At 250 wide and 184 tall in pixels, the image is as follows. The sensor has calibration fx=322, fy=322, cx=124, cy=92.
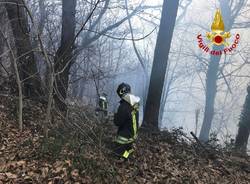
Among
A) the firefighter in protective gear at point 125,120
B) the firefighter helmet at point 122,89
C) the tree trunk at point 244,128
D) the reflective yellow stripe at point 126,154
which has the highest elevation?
the firefighter helmet at point 122,89

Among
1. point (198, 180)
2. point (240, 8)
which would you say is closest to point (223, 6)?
point (240, 8)

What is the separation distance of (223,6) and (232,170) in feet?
55.1

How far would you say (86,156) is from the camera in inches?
239

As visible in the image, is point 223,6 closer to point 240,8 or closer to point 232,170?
point 240,8

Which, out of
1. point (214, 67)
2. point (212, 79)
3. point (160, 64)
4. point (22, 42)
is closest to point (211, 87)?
point (212, 79)

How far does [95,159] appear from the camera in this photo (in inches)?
235

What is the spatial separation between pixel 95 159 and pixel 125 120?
100 centimetres

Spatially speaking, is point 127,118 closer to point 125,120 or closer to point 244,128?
point 125,120

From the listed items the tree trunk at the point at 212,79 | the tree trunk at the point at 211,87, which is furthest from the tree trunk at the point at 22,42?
the tree trunk at the point at 211,87

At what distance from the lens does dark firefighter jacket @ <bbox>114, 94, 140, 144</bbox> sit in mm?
6422

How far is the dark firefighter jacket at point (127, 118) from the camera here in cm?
642

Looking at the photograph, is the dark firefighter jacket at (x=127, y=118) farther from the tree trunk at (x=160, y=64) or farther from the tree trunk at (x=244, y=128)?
the tree trunk at (x=244, y=128)

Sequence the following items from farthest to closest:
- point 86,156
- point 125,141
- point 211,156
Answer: point 211,156, point 125,141, point 86,156


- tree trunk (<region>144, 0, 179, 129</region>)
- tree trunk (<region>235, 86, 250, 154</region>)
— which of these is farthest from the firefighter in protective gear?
tree trunk (<region>235, 86, 250, 154</region>)
